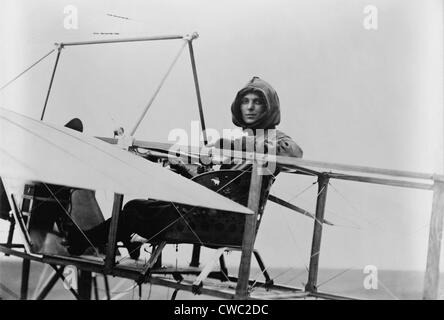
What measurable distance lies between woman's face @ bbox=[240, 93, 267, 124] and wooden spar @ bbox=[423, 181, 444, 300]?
1.71 m

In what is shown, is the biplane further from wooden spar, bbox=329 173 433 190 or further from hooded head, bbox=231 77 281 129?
hooded head, bbox=231 77 281 129

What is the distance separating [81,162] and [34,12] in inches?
64.1

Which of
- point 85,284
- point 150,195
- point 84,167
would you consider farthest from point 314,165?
point 85,284

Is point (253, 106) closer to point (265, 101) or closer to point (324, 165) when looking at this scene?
point (265, 101)

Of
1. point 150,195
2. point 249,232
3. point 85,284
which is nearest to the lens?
point 150,195

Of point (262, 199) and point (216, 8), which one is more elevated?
point (216, 8)

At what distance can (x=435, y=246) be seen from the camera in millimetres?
3762

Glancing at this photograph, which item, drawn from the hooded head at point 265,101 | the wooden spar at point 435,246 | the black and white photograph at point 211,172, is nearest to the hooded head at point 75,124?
the black and white photograph at point 211,172

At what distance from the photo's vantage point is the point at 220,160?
465cm

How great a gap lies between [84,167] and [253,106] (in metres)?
1.75

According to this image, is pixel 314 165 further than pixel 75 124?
No

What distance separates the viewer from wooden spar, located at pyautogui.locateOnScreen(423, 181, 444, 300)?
12.3 feet

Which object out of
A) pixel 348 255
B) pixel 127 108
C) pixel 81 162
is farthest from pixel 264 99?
pixel 127 108
